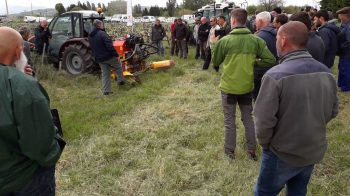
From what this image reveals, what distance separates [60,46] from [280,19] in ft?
20.9

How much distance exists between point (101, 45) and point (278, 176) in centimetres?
538

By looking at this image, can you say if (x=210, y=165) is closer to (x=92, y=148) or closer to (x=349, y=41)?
(x=92, y=148)

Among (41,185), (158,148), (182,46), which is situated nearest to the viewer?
(41,185)

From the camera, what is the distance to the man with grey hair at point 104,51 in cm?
698

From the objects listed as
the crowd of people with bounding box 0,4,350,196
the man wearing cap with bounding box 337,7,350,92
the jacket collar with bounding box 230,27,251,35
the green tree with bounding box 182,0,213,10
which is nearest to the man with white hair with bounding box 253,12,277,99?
the jacket collar with bounding box 230,27,251,35

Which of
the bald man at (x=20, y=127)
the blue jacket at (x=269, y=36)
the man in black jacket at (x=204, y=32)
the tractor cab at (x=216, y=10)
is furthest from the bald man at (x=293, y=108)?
the tractor cab at (x=216, y=10)

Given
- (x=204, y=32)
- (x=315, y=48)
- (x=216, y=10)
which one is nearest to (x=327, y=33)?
(x=315, y=48)

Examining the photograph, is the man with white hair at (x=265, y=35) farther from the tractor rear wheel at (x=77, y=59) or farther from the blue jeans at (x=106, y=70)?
the tractor rear wheel at (x=77, y=59)

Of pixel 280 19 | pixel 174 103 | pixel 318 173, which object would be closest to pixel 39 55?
pixel 174 103

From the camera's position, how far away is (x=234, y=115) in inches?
157

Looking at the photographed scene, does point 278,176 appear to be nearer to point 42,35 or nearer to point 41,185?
point 41,185

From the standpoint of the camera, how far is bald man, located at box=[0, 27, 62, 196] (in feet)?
5.90

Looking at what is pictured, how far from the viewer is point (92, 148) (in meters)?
4.53

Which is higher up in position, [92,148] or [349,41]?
[349,41]
